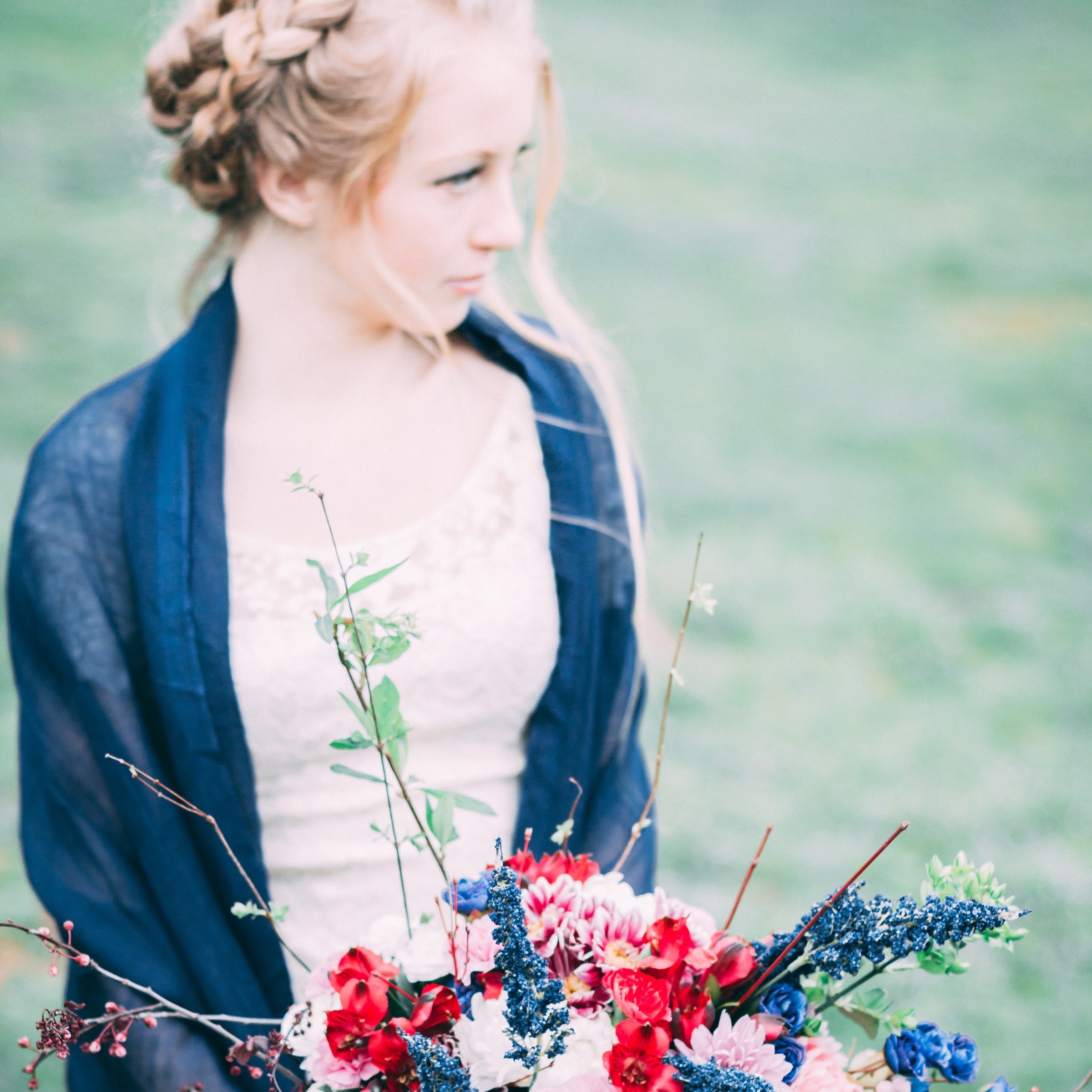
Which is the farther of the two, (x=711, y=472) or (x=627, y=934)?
(x=711, y=472)

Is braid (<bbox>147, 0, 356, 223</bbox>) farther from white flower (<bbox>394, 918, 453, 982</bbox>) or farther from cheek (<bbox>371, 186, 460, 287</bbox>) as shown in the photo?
white flower (<bbox>394, 918, 453, 982</bbox>)

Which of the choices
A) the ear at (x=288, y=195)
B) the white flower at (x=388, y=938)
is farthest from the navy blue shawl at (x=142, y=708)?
the white flower at (x=388, y=938)

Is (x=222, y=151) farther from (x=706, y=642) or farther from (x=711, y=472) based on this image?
(x=711, y=472)

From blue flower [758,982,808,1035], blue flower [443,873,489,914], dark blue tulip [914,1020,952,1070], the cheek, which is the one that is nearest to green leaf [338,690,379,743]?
blue flower [443,873,489,914]

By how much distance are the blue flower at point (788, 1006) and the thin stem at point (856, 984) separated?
0.14ft

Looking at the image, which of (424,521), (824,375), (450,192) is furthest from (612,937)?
(824,375)

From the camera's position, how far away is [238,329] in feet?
5.48

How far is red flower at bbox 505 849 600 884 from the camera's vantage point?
0.96 metres

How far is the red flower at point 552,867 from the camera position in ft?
3.14

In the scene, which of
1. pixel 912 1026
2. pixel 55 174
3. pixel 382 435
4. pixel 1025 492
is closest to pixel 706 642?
pixel 1025 492

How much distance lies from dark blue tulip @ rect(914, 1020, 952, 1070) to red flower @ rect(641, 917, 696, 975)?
176mm

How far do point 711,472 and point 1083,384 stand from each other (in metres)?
2.68

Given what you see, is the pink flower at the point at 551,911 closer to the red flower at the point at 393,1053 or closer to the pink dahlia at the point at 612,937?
the pink dahlia at the point at 612,937

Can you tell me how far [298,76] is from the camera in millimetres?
1464
